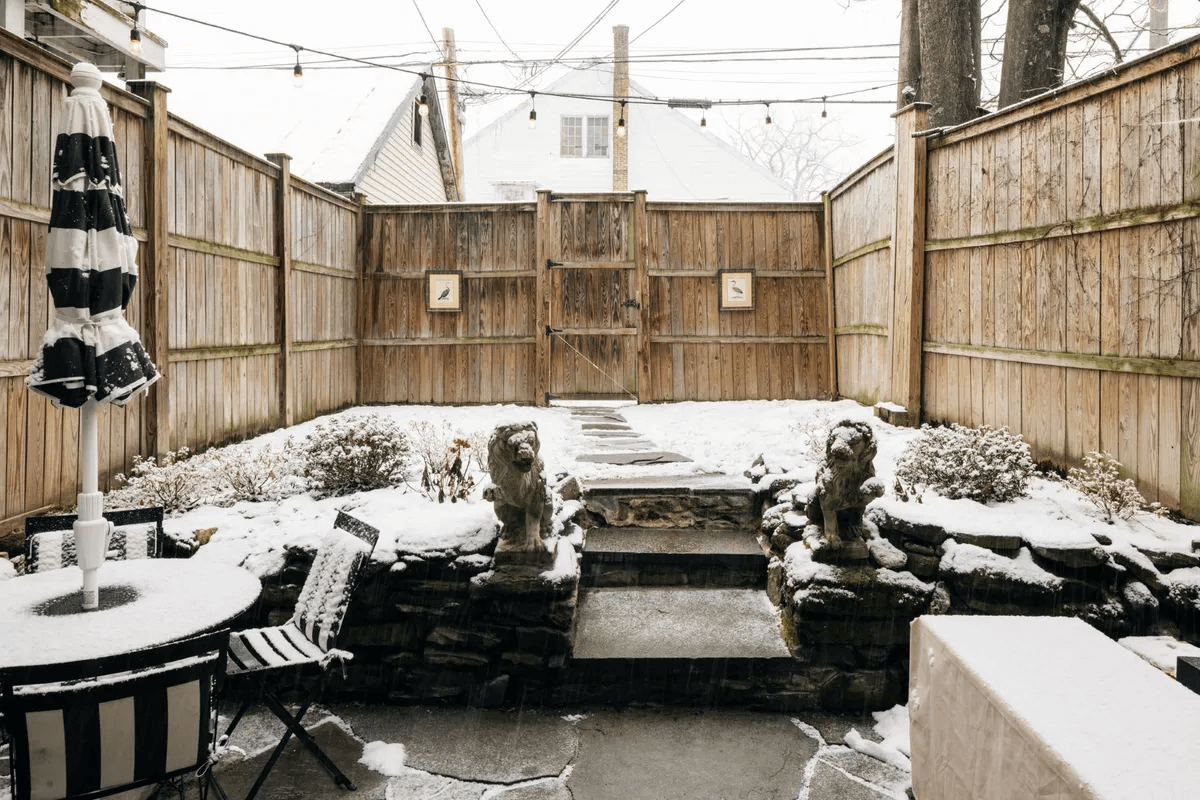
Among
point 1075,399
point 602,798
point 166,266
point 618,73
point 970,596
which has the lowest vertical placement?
point 602,798

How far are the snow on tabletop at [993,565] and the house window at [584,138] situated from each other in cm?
1823

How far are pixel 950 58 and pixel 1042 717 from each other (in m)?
7.60

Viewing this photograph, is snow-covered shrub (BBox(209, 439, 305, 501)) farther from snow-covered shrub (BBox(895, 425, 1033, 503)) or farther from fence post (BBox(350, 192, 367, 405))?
fence post (BBox(350, 192, 367, 405))

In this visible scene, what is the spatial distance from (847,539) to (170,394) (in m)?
4.58

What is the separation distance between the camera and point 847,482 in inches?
156

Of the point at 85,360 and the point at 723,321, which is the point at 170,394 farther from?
the point at 723,321

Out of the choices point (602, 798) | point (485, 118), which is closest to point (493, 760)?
point (602, 798)

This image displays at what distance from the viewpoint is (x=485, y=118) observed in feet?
88.9

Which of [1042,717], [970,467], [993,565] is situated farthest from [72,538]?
[970,467]

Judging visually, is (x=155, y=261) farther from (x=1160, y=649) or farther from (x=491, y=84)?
(x=491, y=84)

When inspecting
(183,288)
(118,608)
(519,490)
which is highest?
(183,288)

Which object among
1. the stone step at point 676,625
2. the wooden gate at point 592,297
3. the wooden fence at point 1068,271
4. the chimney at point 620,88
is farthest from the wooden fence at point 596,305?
the chimney at point 620,88

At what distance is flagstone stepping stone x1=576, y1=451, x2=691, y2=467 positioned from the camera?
613 cm

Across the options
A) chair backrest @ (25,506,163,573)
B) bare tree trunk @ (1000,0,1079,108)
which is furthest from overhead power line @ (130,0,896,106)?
chair backrest @ (25,506,163,573)
